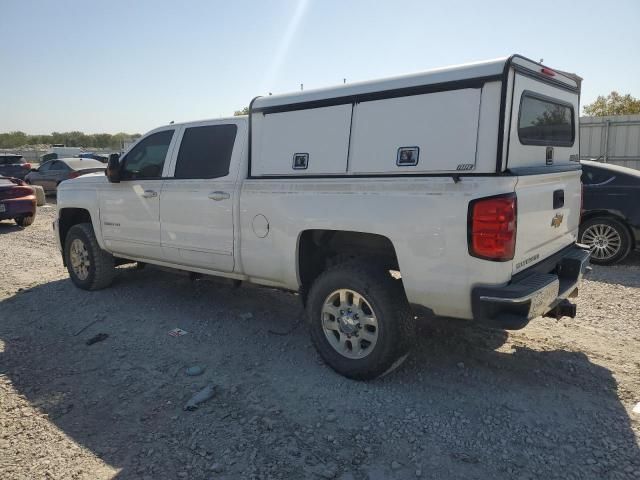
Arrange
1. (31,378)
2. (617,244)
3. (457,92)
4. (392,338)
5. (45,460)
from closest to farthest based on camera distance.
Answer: (45,460) → (457,92) → (392,338) → (31,378) → (617,244)

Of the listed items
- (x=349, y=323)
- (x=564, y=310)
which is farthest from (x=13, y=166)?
(x=564, y=310)

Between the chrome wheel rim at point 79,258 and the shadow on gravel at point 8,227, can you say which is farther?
the shadow on gravel at point 8,227

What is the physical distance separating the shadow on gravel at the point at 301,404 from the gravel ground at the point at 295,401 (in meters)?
Answer: 0.01

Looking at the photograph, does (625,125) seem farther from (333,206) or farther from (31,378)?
(31,378)

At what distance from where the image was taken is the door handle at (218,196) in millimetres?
4516

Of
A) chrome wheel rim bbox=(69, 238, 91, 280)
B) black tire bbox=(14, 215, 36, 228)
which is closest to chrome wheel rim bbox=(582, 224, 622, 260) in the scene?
chrome wheel rim bbox=(69, 238, 91, 280)

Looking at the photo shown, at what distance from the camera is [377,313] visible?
11.8 feet

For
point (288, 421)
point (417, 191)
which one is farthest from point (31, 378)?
point (417, 191)

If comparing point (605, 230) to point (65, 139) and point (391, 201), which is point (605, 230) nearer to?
point (391, 201)

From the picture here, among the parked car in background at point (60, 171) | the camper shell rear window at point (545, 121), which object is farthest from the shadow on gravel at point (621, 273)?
the parked car in background at point (60, 171)

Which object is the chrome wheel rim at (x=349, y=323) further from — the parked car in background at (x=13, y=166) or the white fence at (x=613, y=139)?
the parked car in background at (x=13, y=166)

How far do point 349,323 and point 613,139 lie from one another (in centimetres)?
1477

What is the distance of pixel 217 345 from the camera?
15.1 ft

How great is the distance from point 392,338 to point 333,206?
105 cm
